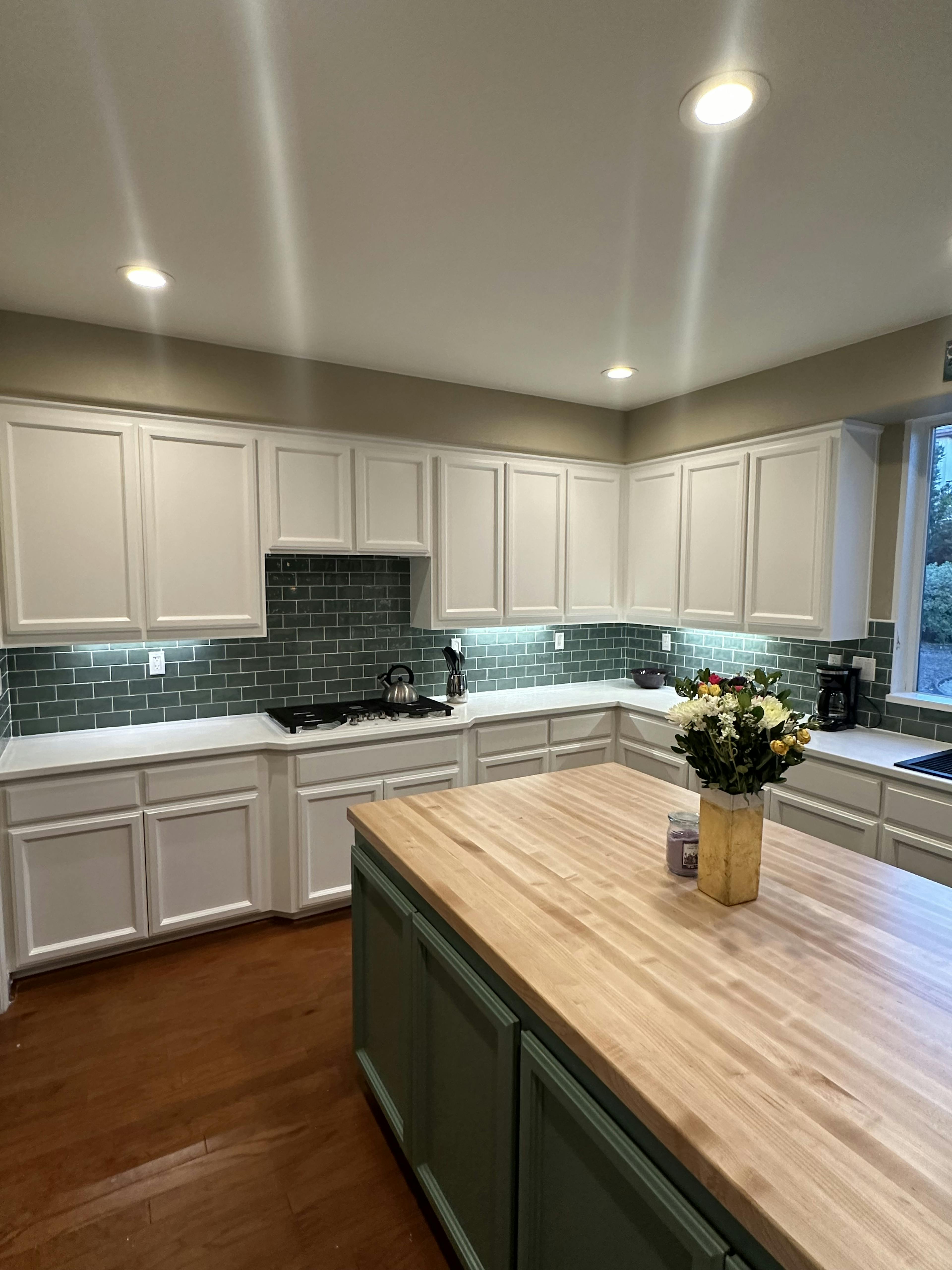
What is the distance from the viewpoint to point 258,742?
3.00 meters

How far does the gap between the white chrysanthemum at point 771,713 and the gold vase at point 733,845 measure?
16 centimetres

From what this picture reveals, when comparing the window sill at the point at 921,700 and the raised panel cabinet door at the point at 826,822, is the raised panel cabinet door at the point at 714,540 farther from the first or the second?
the raised panel cabinet door at the point at 826,822

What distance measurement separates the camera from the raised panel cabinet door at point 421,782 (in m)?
3.30

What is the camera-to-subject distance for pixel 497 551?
12.5 ft

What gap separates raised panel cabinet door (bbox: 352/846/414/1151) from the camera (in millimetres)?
1736

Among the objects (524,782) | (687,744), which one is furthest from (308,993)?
(687,744)

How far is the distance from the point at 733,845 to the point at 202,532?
253cm

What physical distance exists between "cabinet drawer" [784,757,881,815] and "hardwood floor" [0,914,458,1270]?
6.82 ft

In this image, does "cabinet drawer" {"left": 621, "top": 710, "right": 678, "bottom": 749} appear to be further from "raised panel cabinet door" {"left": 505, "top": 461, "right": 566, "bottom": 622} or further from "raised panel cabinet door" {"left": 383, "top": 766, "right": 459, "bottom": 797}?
"raised panel cabinet door" {"left": 383, "top": 766, "right": 459, "bottom": 797}

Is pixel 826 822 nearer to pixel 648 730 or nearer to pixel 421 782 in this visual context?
pixel 648 730

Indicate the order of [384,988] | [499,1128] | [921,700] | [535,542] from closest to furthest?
1. [499,1128]
2. [384,988]
3. [921,700]
4. [535,542]

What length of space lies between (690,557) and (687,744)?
2564 millimetres

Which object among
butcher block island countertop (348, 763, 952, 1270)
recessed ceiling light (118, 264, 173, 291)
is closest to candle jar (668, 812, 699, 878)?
butcher block island countertop (348, 763, 952, 1270)

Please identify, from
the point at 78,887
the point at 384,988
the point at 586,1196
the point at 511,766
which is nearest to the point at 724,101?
the point at 586,1196
